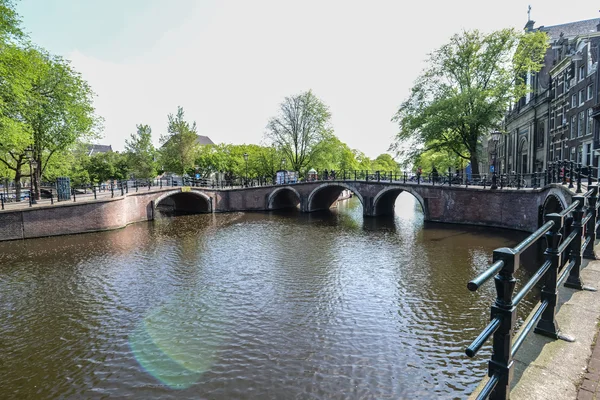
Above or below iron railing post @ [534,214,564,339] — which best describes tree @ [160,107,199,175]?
above

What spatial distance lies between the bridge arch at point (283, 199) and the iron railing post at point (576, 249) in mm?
32746

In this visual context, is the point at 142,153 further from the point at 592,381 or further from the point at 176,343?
the point at 592,381

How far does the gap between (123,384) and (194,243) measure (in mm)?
13529

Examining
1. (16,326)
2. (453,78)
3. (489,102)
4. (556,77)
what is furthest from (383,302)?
(556,77)

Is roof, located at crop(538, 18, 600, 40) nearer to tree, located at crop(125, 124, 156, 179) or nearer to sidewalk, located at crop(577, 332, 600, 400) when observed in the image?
sidewalk, located at crop(577, 332, 600, 400)

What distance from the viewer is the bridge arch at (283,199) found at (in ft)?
124

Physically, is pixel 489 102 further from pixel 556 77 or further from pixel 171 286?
pixel 171 286

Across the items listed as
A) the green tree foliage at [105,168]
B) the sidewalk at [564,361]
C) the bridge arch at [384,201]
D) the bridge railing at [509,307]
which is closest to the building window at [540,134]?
the bridge arch at [384,201]

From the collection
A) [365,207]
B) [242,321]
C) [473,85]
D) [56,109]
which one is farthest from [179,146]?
[242,321]

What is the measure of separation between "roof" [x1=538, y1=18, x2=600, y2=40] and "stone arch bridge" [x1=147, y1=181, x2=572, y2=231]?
24.3 m

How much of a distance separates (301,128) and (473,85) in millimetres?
22400

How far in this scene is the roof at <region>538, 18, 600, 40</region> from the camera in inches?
1369

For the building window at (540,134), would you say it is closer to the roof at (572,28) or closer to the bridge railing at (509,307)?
the roof at (572,28)

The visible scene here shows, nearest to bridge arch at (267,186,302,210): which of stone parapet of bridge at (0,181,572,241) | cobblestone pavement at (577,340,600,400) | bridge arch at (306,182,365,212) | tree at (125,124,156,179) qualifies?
stone parapet of bridge at (0,181,572,241)
